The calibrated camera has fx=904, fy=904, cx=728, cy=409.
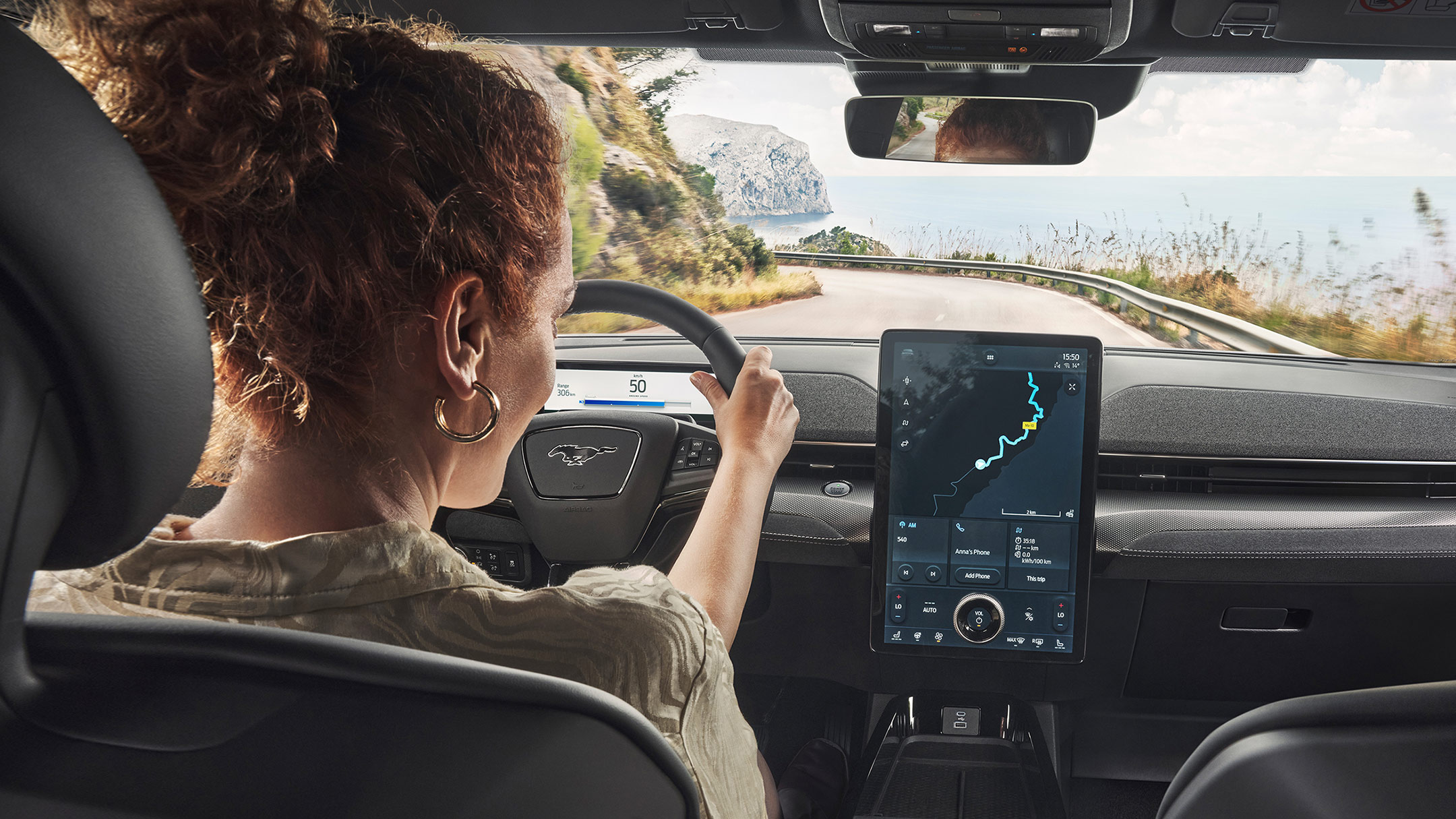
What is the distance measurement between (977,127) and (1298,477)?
47.3 inches

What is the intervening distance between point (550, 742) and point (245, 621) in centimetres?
33

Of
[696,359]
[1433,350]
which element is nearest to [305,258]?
[696,359]

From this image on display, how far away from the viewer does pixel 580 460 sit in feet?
6.48

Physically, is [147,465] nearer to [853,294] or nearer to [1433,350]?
[853,294]

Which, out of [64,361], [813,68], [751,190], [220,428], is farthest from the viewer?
[751,190]

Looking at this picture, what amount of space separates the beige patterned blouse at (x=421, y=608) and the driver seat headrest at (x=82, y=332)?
7.1 inches

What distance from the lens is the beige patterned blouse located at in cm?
75

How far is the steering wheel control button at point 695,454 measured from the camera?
76.3 inches

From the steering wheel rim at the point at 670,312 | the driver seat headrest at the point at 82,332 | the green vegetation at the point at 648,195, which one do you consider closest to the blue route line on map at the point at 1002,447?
the steering wheel rim at the point at 670,312

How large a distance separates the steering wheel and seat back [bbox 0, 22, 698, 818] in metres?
1.33

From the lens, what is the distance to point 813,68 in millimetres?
2398

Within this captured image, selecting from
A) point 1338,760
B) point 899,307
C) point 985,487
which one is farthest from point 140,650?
point 899,307

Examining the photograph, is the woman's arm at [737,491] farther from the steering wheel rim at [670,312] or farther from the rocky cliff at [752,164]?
the rocky cliff at [752,164]

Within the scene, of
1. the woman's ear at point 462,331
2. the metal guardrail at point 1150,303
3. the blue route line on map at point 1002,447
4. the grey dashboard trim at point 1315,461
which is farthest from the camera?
the metal guardrail at point 1150,303
